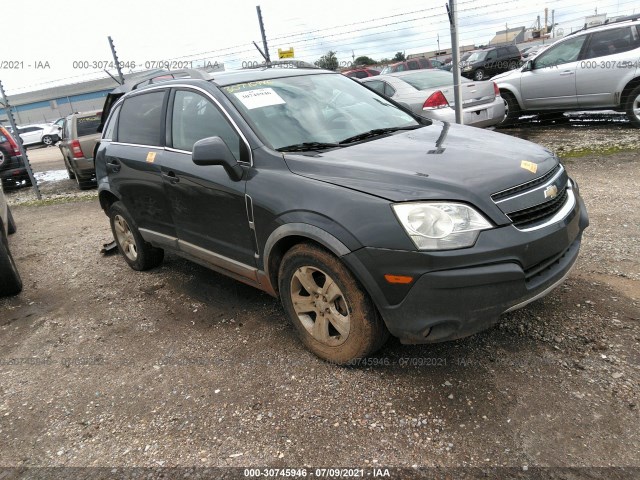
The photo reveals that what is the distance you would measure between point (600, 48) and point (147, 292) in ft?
28.8

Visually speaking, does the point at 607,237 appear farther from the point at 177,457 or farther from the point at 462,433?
the point at 177,457

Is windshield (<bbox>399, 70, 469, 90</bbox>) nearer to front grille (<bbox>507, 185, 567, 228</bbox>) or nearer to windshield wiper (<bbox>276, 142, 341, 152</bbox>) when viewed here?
windshield wiper (<bbox>276, 142, 341, 152</bbox>)

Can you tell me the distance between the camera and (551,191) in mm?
2736

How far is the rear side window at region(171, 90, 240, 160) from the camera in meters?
3.32

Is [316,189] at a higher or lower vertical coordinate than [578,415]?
higher

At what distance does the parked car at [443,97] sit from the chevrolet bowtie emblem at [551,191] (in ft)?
17.2

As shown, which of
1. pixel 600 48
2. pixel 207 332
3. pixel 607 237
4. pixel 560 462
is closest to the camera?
pixel 560 462

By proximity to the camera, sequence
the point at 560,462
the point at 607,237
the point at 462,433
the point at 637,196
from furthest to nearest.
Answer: the point at 637,196
the point at 607,237
the point at 462,433
the point at 560,462

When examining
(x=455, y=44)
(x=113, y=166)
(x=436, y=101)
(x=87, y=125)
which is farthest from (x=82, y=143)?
(x=455, y=44)

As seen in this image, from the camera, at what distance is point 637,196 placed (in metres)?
5.23

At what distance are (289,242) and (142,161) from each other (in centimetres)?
188

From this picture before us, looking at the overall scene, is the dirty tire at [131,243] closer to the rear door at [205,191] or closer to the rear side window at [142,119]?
the rear side window at [142,119]

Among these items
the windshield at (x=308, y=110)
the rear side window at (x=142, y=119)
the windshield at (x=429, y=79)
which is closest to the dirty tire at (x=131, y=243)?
the rear side window at (x=142, y=119)

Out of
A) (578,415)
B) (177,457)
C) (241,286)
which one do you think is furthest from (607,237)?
(177,457)
